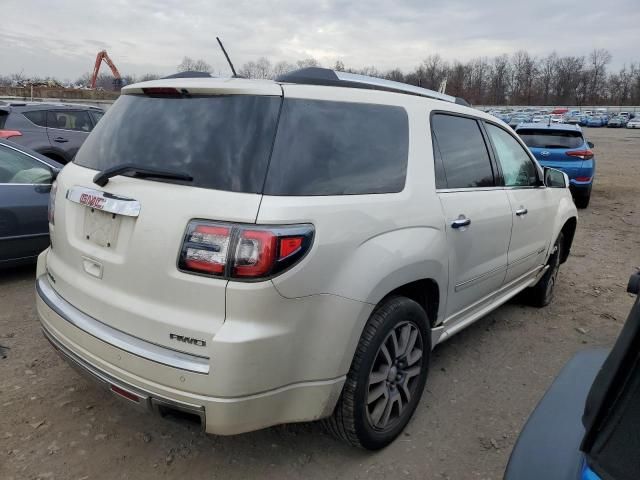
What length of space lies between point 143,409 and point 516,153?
3385 millimetres

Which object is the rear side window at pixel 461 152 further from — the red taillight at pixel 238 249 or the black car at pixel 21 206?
the black car at pixel 21 206

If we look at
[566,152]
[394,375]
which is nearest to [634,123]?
[566,152]

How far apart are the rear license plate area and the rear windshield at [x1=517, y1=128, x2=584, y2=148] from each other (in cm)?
998

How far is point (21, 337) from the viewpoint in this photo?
382cm

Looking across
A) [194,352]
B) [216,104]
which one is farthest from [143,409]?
[216,104]

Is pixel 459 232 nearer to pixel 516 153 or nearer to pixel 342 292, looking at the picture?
pixel 342 292

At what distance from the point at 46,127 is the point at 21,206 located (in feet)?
18.2

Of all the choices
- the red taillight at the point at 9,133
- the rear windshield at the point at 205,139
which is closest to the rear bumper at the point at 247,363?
the rear windshield at the point at 205,139

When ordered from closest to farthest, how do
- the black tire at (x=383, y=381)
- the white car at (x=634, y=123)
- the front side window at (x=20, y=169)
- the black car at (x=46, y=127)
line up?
the black tire at (x=383, y=381)
the front side window at (x=20, y=169)
the black car at (x=46, y=127)
the white car at (x=634, y=123)

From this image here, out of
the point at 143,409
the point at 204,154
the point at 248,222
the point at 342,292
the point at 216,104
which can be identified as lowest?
the point at 143,409

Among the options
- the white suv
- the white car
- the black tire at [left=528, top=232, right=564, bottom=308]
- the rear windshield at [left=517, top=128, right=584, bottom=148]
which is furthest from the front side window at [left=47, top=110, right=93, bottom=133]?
the white car

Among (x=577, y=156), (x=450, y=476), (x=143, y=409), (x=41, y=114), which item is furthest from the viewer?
(x=577, y=156)

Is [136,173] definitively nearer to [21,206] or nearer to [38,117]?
[21,206]

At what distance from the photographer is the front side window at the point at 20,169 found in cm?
502
